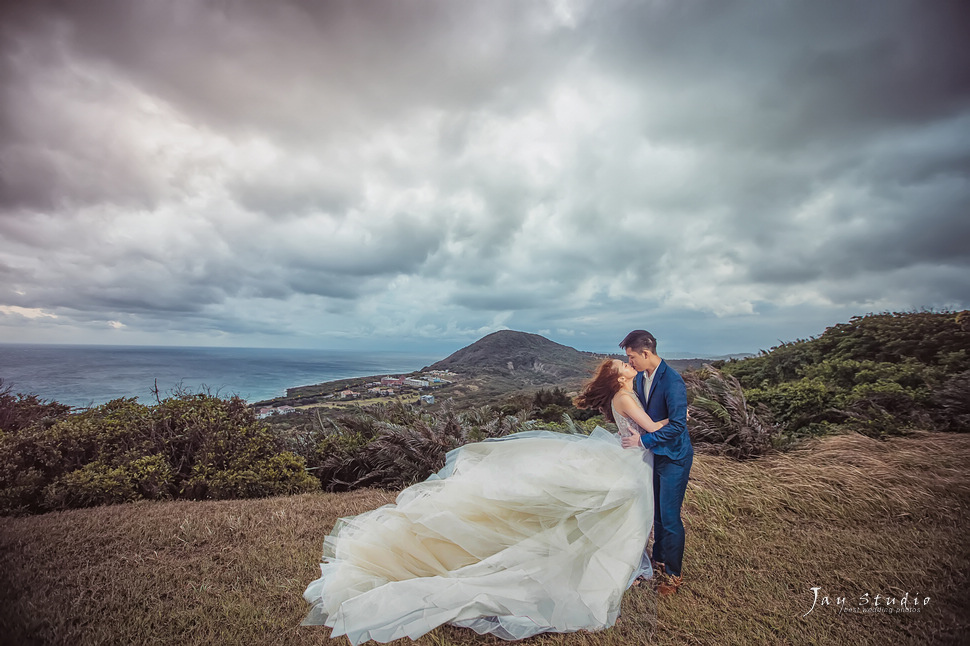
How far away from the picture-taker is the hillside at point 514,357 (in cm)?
1661

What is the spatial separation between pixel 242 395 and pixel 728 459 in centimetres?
776

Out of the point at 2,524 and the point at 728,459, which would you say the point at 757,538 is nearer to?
the point at 728,459

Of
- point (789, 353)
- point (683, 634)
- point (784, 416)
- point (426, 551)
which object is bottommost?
point (683, 634)

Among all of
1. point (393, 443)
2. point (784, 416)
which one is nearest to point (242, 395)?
point (393, 443)

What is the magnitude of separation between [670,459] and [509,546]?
5.04ft

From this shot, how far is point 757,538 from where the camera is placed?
4.24 meters

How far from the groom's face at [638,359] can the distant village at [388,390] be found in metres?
5.87

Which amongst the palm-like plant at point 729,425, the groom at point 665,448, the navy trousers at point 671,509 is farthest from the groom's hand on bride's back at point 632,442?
the palm-like plant at point 729,425

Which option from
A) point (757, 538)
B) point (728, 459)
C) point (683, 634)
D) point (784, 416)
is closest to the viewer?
point (683, 634)

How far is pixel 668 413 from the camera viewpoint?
354 cm

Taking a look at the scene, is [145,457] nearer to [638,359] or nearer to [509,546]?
[509,546]

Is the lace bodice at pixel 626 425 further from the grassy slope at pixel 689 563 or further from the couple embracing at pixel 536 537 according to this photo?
the grassy slope at pixel 689 563

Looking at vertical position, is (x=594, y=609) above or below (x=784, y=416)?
below

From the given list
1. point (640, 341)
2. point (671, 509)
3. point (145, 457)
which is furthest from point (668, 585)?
point (145, 457)
